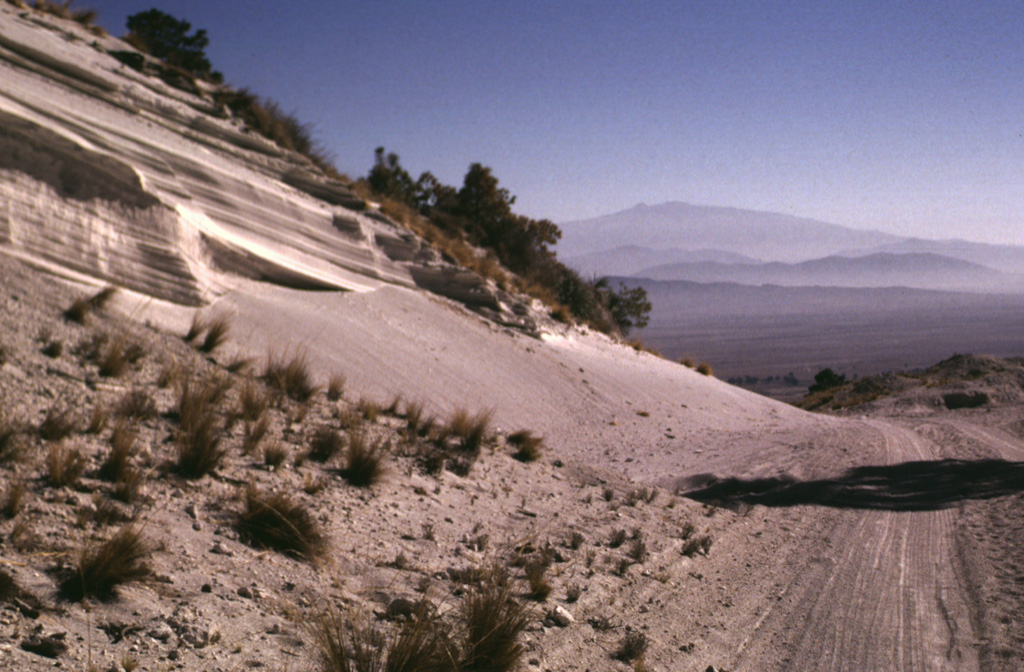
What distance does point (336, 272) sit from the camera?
1335 cm

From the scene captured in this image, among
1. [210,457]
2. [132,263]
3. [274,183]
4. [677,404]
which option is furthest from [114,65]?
[677,404]

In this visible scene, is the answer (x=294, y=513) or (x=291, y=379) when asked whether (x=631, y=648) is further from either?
(x=291, y=379)

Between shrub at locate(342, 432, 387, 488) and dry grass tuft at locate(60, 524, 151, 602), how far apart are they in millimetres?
2395

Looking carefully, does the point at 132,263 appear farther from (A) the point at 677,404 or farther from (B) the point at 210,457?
(A) the point at 677,404

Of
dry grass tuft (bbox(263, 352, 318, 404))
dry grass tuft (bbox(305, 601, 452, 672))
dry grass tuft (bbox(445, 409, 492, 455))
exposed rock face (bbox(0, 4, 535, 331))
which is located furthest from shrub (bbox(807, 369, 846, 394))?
dry grass tuft (bbox(305, 601, 452, 672))

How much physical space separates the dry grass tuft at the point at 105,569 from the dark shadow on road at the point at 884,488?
591 centimetres

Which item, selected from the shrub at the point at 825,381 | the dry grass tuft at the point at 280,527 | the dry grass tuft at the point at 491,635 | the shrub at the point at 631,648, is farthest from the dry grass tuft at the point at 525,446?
the shrub at the point at 825,381

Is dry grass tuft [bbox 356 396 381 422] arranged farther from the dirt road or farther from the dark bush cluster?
the dark bush cluster

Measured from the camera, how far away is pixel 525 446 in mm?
8250

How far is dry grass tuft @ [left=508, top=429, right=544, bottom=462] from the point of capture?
817 cm

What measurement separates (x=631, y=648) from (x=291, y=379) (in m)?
5.31

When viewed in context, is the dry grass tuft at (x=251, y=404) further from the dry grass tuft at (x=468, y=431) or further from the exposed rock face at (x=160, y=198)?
the exposed rock face at (x=160, y=198)

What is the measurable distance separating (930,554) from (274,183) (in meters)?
13.6

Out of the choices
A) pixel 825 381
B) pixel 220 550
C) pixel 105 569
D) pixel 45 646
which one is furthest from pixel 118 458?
pixel 825 381
